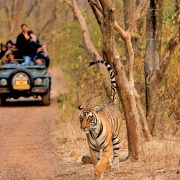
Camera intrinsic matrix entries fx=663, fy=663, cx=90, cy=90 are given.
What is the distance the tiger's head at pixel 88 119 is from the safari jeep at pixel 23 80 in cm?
1069

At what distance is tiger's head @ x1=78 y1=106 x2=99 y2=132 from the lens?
8133 millimetres

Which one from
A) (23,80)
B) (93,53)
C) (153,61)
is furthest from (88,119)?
(23,80)

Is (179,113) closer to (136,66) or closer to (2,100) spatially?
(136,66)

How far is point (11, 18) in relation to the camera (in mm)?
36688

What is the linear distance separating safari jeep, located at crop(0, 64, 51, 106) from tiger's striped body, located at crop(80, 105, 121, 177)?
10.1 metres

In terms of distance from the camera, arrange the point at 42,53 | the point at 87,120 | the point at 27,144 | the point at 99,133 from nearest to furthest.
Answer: the point at 87,120 < the point at 99,133 < the point at 27,144 < the point at 42,53

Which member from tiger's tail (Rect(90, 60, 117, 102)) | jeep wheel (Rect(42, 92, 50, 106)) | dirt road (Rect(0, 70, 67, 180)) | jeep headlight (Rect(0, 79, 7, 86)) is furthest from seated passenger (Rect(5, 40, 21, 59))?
tiger's tail (Rect(90, 60, 117, 102))

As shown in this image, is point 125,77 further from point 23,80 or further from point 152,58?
point 23,80

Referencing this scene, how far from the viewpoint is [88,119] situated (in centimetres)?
817

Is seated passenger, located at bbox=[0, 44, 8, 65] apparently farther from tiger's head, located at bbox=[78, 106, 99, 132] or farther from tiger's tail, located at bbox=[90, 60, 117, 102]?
tiger's head, located at bbox=[78, 106, 99, 132]

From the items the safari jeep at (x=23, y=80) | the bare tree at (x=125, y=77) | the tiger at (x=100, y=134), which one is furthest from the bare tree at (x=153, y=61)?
the safari jeep at (x=23, y=80)

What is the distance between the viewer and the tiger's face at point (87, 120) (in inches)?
320

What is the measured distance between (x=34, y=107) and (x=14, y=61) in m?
1.51

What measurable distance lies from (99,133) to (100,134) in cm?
2
